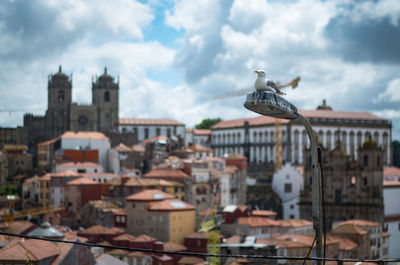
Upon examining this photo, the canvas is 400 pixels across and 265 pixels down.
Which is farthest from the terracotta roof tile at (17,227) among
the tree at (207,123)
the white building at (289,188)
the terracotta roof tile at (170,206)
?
the tree at (207,123)

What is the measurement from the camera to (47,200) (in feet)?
240

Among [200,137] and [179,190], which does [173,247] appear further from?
[200,137]

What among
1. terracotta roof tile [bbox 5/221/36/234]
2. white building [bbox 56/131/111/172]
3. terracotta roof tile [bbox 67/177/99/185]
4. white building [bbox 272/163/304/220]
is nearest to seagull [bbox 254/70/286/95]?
terracotta roof tile [bbox 5/221/36/234]

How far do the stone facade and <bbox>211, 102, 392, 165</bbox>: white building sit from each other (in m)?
23.9

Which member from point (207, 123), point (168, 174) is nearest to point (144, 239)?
point (168, 174)

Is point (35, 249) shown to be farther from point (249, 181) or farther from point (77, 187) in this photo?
point (249, 181)

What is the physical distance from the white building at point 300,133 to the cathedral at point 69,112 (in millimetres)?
23250

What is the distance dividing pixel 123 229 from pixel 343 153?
108ft

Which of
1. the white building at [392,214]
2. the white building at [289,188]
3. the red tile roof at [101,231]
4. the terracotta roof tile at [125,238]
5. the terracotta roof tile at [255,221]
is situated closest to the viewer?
the terracotta roof tile at [125,238]

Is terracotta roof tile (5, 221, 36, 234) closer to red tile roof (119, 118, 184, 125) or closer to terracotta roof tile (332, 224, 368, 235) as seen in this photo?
terracotta roof tile (332, 224, 368, 235)

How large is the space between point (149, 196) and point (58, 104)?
179ft

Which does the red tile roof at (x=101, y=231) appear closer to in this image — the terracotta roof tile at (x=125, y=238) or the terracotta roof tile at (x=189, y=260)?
the terracotta roof tile at (x=125, y=238)

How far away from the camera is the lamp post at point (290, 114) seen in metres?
7.34

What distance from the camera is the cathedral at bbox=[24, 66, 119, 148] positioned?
108 m
